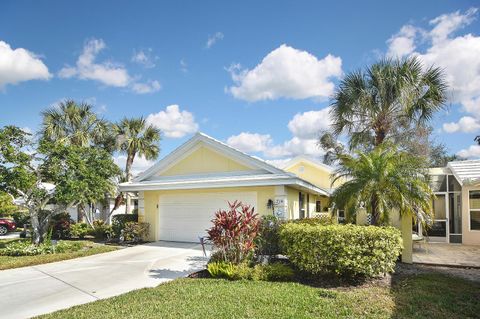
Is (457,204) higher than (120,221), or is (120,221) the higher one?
(457,204)

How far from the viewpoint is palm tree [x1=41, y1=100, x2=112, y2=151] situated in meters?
20.6

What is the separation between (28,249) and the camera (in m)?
12.2

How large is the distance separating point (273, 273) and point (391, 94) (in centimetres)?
936

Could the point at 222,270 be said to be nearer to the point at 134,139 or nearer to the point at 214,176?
the point at 214,176

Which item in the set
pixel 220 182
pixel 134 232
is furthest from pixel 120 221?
pixel 220 182

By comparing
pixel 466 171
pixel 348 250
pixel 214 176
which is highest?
pixel 466 171

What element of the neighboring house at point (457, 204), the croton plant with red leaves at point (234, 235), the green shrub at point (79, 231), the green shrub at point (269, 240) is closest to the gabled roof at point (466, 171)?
the neighboring house at point (457, 204)

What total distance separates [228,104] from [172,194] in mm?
6083

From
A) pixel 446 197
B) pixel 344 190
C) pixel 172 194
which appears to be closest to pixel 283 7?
pixel 344 190

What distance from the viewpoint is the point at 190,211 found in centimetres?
1482

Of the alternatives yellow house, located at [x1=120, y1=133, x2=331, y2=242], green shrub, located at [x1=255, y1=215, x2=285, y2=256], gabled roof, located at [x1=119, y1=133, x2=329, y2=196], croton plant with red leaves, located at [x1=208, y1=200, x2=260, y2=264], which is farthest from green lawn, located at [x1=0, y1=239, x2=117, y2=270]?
green shrub, located at [x1=255, y1=215, x2=285, y2=256]

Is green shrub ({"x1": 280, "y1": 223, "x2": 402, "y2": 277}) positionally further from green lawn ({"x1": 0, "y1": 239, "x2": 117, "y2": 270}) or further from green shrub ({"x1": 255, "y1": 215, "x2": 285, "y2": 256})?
green lawn ({"x1": 0, "y1": 239, "x2": 117, "y2": 270})

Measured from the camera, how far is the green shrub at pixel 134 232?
48.9ft

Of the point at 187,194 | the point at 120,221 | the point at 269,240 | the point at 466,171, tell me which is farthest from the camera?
the point at 120,221
